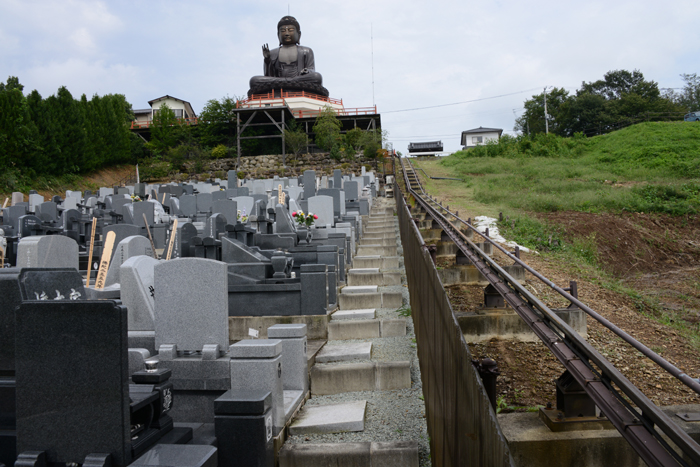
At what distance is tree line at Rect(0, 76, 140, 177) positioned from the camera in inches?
1207

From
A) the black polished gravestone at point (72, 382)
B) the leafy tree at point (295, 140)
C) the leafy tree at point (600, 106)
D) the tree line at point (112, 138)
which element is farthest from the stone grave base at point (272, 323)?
the leafy tree at point (600, 106)

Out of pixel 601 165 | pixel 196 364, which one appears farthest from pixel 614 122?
pixel 196 364

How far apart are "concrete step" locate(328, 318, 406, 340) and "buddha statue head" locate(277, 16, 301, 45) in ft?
159

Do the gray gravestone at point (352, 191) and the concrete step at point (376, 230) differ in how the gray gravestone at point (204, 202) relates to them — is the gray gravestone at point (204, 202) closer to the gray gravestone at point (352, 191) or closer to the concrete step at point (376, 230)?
the gray gravestone at point (352, 191)

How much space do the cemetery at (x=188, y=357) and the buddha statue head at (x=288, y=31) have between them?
44357 millimetres

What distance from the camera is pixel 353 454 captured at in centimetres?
451

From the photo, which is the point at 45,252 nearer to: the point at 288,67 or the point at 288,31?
the point at 288,67

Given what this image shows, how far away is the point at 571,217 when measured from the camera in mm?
18188

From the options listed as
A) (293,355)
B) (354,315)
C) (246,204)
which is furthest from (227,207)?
(293,355)

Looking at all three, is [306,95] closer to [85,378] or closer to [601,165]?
[601,165]

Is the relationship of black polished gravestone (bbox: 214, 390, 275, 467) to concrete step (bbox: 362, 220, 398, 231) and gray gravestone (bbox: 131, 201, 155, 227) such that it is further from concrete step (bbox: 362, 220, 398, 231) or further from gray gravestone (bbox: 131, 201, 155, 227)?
concrete step (bbox: 362, 220, 398, 231)

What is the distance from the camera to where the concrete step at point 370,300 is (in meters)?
9.13

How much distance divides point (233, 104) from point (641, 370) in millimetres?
42177

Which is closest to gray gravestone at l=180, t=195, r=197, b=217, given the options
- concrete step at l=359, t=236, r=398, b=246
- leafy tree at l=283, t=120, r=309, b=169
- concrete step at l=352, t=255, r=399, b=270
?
concrete step at l=359, t=236, r=398, b=246
